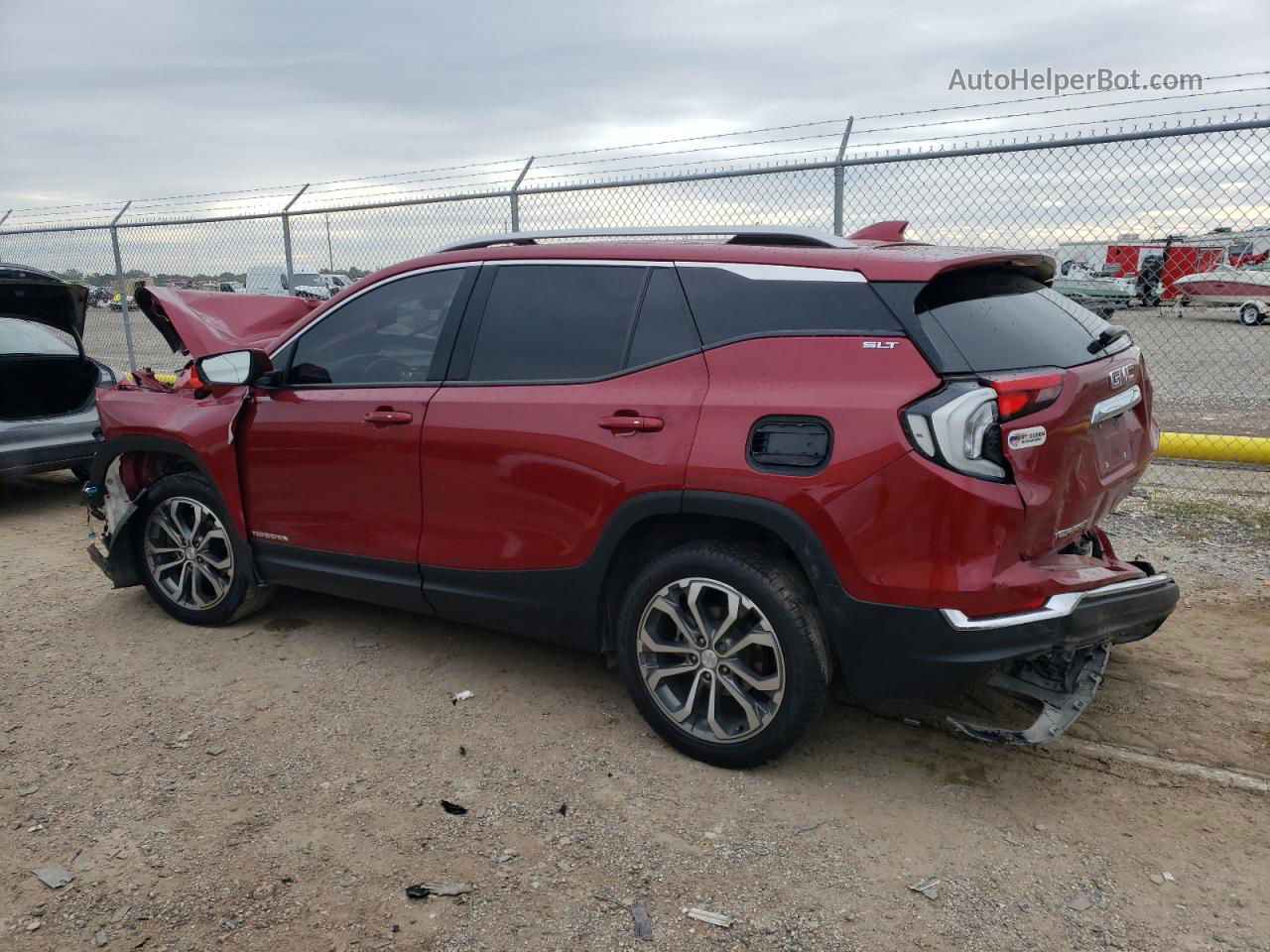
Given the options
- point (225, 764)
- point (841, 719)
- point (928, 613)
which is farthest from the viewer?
point (841, 719)

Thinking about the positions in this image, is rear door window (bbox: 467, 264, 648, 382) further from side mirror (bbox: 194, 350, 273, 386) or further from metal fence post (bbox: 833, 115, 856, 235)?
metal fence post (bbox: 833, 115, 856, 235)

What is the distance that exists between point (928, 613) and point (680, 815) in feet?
3.33

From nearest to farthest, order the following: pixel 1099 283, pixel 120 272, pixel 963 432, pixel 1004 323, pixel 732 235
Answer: pixel 963 432, pixel 1004 323, pixel 732 235, pixel 1099 283, pixel 120 272

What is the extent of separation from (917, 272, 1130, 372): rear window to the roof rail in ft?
1.45

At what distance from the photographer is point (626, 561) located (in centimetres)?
344

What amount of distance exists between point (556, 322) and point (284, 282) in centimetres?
800

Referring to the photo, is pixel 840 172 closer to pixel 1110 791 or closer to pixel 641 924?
pixel 1110 791

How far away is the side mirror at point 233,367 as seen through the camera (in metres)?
4.19

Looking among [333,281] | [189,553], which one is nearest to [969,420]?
[189,553]

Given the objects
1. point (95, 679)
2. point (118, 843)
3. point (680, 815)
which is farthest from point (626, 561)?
point (95, 679)

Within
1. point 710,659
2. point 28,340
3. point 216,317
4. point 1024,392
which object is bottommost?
point 710,659

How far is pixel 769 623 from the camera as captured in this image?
3.03 metres

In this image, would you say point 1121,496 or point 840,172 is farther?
point 840,172

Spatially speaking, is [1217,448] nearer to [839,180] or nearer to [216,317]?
[839,180]
